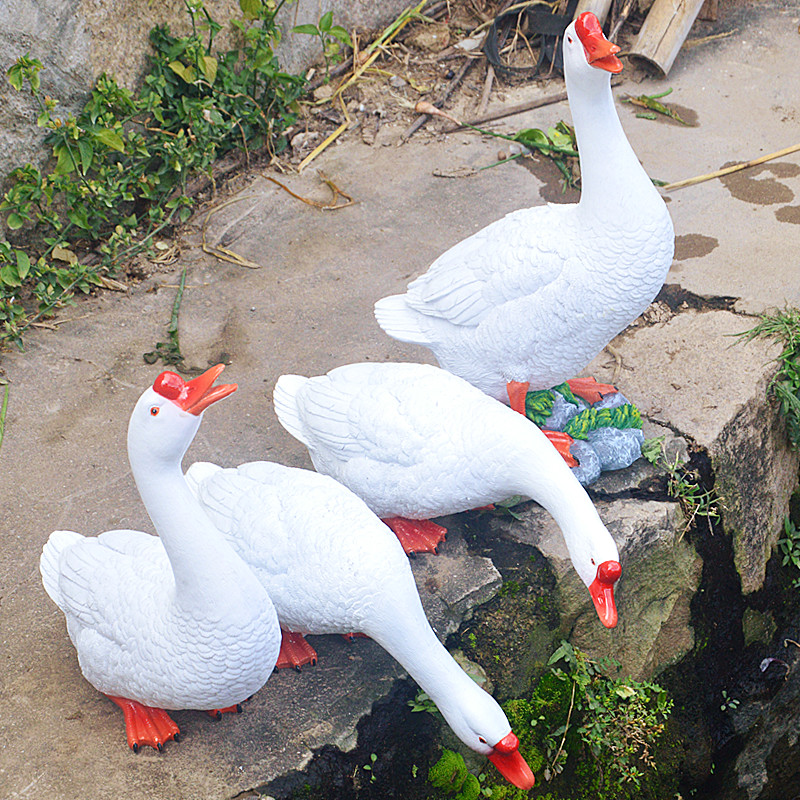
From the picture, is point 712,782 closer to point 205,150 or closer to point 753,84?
point 205,150

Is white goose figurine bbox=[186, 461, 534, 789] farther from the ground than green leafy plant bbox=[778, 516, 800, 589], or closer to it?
farther from the ground

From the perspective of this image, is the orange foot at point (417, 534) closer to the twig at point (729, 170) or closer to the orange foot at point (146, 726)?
the orange foot at point (146, 726)

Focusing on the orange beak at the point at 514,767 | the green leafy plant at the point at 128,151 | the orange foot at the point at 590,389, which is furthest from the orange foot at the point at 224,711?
the green leafy plant at the point at 128,151

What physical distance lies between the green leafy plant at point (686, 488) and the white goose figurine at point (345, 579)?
1217mm

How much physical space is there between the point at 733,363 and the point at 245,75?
122 inches

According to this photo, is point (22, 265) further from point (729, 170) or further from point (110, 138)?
point (729, 170)

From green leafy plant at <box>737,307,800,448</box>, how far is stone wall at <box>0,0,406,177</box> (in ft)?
11.0

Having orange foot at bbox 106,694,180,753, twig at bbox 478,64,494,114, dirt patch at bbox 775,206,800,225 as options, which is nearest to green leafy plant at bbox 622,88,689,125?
twig at bbox 478,64,494,114

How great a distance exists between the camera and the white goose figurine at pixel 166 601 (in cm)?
207

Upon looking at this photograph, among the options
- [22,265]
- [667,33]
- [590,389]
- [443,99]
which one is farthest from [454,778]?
[667,33]

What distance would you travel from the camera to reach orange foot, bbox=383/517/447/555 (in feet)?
9.91

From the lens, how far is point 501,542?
309 cm

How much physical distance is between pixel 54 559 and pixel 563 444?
1794 millimetres

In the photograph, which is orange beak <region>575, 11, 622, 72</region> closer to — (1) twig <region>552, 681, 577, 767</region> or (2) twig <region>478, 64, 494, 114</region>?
(1) twig <region>552, 681, 577, 767</region>
